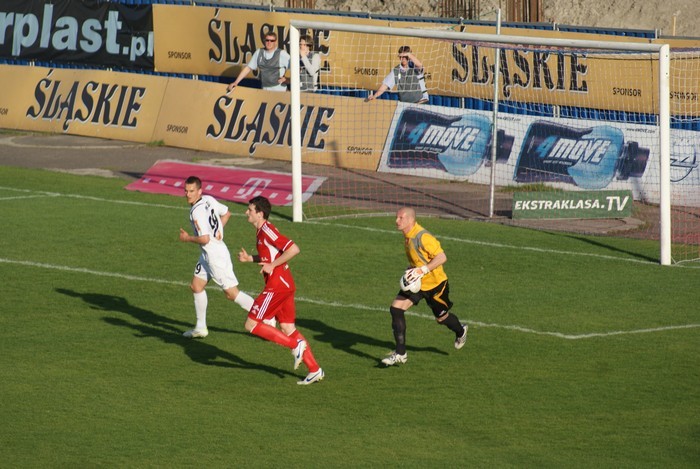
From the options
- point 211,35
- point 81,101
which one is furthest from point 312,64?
point 81,101

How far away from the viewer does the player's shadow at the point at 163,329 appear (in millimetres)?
12516

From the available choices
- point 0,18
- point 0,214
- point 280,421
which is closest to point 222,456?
point 280,421

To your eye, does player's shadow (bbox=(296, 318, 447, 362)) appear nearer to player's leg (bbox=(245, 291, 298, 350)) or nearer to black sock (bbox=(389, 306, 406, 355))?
black sock (bbox=(389, 306, 406, 355))

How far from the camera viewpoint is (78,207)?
21516 millimetres

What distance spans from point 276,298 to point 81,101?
20405 millimetres

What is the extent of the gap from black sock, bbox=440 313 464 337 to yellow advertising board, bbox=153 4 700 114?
8738mm

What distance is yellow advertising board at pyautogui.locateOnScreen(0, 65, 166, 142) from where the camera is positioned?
1163 inches

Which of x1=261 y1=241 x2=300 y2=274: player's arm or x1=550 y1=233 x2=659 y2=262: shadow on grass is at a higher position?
x1=261 y1=241 x2=300 y2=274: player's arm

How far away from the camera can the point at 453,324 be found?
12.5 m

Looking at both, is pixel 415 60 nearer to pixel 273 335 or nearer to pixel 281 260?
pixel 281 260

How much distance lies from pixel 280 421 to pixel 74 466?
6.32 ft

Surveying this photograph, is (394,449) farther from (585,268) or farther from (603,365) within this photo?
(585,268)

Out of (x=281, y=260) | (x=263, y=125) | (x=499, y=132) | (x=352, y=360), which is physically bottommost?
(x=352, y=360)

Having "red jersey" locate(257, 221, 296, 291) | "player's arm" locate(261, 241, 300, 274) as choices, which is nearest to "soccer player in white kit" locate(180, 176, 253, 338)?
"red jersey" locate(257, 221, 296, 291)
